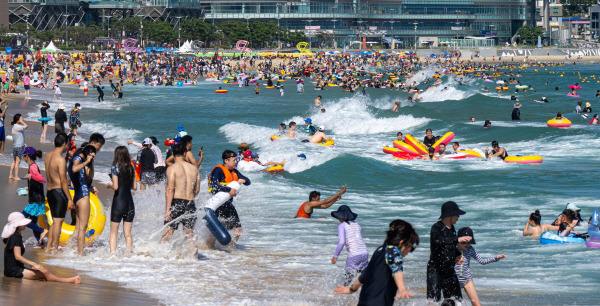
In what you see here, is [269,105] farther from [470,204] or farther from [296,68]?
[296,68]

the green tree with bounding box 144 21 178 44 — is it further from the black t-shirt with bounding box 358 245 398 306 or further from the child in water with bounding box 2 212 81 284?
the black t-shirt with bounding box 358 245 398 306

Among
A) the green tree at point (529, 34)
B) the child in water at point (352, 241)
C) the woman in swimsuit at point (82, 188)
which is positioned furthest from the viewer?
the green tree at point (529, 34)

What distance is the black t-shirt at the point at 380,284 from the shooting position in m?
6.34

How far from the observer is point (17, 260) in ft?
27.9

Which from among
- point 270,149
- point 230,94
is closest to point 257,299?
point 270,149

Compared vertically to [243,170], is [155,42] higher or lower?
higher

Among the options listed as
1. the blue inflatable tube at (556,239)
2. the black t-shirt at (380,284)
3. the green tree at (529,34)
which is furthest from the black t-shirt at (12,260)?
the green tree at (529,34)

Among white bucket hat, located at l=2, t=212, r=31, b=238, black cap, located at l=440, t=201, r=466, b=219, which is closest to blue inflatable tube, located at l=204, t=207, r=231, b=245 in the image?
white bucket hat, located at l=2, t=212, r=31, b=238

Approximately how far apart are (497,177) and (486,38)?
134027 mm

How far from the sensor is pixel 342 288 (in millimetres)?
7129

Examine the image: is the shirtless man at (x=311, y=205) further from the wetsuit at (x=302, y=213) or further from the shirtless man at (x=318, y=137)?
the shirtless man at (x=318, y=137)

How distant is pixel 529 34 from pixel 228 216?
15251 cm

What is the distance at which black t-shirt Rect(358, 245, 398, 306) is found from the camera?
20.8 ft

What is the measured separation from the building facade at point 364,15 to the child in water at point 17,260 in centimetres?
12074
